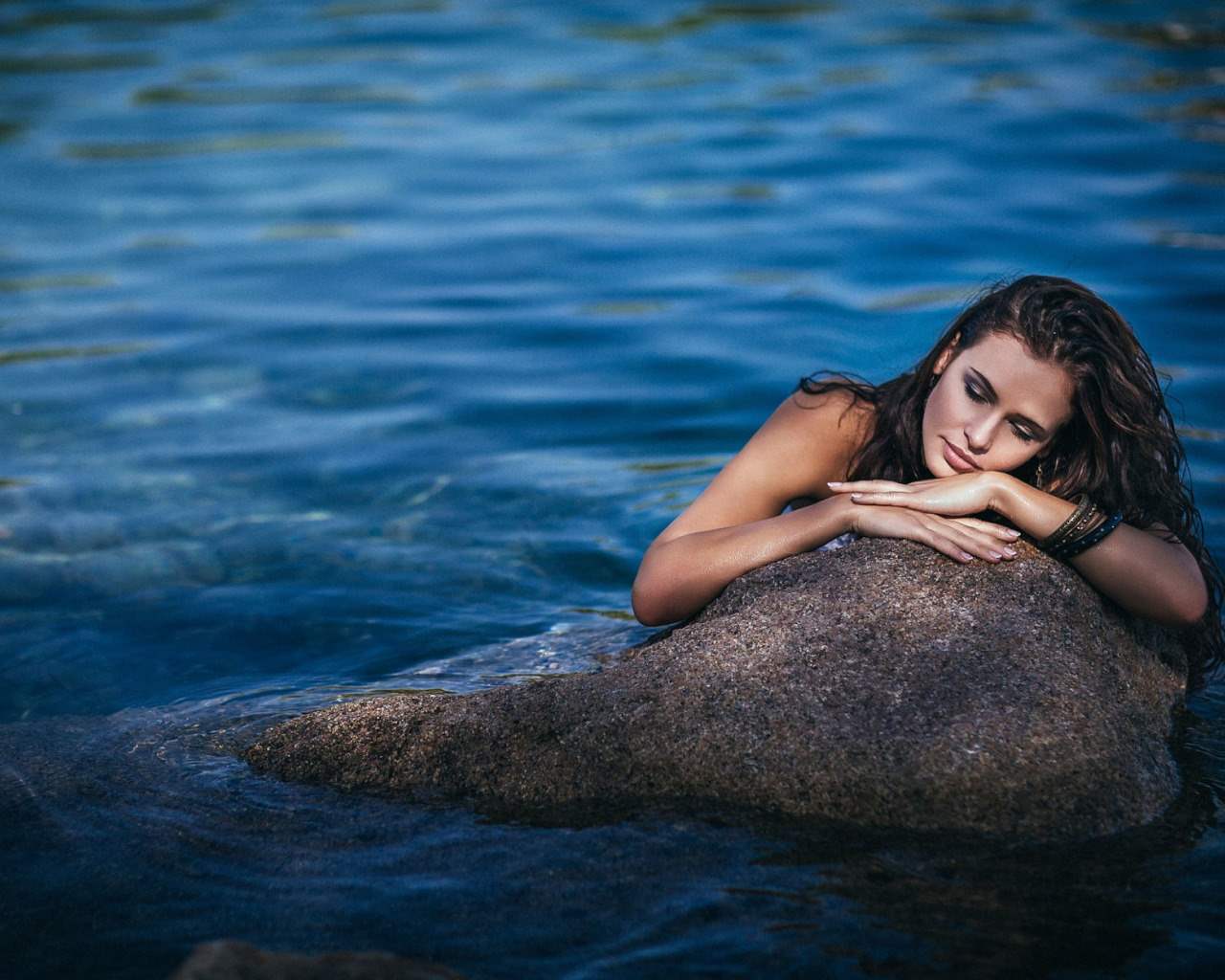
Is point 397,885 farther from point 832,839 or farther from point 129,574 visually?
point 129,574

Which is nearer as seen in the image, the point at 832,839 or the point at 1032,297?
the point at 832,839

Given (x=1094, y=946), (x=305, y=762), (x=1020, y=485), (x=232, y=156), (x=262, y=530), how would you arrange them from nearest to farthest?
1. (x=1094, y=946)
2. (x=305, y=762)
3. (x=1020, y=485)
4. (x=262, y=530)
5. (x=232, y=156)

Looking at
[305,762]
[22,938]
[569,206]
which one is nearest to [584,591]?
[305,762]

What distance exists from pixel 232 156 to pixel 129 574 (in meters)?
7.50

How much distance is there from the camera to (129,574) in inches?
239

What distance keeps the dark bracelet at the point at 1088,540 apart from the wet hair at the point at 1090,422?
0.55 feet

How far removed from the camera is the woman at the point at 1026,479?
4.23 meters

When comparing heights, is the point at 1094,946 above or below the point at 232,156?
below

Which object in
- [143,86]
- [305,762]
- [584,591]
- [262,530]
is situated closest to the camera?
[305,762]

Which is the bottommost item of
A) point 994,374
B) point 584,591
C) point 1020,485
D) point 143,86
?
point 584,591

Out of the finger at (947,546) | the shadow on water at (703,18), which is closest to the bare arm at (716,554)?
the finger at (947,546)

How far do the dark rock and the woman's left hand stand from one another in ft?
6.72

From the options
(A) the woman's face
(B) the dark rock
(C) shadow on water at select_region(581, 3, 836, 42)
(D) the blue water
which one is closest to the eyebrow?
(A) the woman's face

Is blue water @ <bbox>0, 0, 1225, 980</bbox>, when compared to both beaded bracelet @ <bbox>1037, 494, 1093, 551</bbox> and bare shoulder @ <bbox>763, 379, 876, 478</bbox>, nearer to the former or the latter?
beaded bracelet @ <bbox>1037, 494, 1093, 551</bbox>
